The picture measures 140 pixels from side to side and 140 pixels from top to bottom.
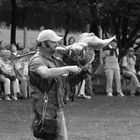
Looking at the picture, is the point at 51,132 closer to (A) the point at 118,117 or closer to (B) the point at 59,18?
(A) the point at 118,117

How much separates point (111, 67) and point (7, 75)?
13.4ft

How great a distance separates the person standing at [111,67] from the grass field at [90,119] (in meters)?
1.75

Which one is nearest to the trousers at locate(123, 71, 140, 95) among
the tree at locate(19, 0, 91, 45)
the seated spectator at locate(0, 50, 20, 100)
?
the tree at locate(19, 0, 91, 45)

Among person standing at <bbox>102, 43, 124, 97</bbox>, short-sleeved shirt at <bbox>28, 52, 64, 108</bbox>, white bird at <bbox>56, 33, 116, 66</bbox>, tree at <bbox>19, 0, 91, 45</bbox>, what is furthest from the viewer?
tree at <bbox>19, 0, 91, 45</bbox>

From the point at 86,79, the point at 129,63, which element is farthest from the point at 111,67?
the point at 86,79

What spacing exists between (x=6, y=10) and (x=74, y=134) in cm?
2218

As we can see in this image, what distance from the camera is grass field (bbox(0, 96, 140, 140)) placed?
1098cm

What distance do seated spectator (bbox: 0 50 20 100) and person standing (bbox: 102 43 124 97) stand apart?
11.9ft

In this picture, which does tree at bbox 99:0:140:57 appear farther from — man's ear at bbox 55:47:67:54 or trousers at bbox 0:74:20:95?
man's ear at bbox 55:47:67:54

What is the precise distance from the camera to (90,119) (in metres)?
13.4

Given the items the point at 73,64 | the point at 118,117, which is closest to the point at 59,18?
the point at 118,117

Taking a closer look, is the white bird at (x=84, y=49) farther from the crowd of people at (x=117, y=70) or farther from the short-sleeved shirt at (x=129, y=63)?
the short-sleeved shirt at (x=129, y=63)

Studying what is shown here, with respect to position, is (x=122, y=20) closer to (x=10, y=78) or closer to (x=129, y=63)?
(x=129, y=63)

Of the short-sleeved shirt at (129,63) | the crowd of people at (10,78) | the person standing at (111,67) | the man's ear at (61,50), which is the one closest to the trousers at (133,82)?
the short-sleeved shirt at (129,63)
